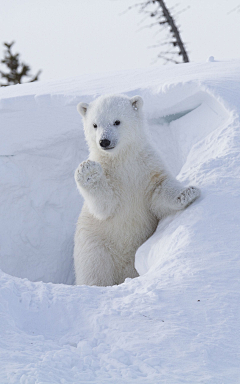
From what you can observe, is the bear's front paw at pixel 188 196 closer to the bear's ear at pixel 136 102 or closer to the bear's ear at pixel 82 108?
the bear's ear at pixel 136 102

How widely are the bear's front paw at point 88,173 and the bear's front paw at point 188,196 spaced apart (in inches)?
27.5

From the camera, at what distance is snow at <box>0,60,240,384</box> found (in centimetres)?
188

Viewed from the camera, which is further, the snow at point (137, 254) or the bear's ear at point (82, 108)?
the bear's ear at point (82, 108)

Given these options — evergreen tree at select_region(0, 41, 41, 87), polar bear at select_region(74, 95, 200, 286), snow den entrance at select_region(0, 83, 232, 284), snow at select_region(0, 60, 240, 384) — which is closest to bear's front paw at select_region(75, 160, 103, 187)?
polar bear at select_region(74, 95, 200, 286)

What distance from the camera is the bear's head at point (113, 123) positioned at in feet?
11.6

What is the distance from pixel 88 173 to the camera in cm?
348

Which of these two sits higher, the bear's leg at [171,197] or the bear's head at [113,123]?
the bear's head at [113,123]

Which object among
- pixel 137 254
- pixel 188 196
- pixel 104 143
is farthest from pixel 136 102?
pixel 137 254

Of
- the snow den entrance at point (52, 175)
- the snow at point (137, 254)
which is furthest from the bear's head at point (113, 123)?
the snow den entrance at point (52, 175)

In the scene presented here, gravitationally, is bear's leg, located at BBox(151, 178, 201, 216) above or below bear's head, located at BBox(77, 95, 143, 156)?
below

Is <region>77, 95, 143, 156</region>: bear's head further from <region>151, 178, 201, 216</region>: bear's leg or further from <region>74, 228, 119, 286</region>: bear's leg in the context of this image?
<region>74, 228, 119, 286</region>: bear's leg

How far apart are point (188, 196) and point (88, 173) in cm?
83

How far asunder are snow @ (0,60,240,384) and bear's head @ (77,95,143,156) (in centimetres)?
68

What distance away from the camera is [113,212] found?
3797 millimetres
